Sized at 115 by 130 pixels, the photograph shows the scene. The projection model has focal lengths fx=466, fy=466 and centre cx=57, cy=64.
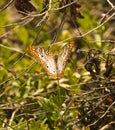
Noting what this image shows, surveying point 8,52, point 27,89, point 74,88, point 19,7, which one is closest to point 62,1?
point 19,7

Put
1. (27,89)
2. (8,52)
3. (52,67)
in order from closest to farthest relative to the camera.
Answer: (52,67) → (27,89) → (8,52)

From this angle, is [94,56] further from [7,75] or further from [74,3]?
[7,75]

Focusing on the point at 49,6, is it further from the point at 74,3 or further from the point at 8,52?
the point at 8,52

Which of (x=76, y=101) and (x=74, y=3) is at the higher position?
(x=74, y=3)

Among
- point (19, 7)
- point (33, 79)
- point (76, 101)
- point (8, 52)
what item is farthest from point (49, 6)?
point (8, 52)

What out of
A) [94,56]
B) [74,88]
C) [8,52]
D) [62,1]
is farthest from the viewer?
[8,52]

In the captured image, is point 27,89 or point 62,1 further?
point 27,89

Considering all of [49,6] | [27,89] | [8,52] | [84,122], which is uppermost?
[49,6]
